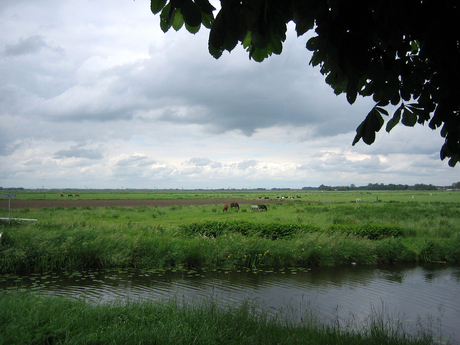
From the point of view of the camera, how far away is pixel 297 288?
11.4 m

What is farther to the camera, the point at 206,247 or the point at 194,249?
the point at 206,247

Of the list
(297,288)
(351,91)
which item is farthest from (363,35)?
(297,288)

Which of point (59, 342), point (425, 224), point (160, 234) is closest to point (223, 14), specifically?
point (59, 342)

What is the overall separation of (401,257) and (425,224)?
928cm

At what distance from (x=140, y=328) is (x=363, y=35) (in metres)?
4.96

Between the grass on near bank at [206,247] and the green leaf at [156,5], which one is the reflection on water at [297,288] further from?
the green leaf at [156,5]

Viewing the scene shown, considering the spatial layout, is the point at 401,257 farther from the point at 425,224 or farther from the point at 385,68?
the point at 385,68

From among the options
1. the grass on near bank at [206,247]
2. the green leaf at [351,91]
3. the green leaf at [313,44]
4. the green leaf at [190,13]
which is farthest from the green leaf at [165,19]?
the grass on near bank at [206,247]

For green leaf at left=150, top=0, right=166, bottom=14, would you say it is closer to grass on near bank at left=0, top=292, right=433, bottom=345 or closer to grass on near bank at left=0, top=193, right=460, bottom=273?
grass on near bank at left=0, top=292, right=433, bottom=345

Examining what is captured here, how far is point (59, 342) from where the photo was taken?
4395 mm

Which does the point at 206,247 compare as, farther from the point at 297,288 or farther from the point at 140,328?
the point at 140,328

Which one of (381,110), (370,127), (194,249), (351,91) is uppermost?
(351,91)

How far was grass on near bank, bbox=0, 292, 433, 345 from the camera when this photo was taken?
4609mm

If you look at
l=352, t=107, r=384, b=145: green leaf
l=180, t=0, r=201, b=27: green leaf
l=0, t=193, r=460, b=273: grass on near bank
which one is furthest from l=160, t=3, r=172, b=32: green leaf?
l=0, t=193, r=460, b=273: grass on near bank
